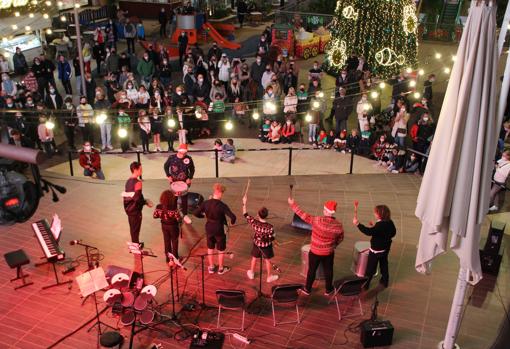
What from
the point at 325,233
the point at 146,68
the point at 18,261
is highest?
the point at 146,68

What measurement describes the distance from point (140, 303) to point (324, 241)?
272 centimetres

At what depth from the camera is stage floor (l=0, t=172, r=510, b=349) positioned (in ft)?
26.1

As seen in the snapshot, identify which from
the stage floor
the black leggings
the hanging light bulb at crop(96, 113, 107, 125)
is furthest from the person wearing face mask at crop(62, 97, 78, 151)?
the black leggings

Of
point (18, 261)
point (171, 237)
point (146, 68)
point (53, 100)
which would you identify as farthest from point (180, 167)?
point (146, 68)

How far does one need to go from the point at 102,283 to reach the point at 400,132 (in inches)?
403

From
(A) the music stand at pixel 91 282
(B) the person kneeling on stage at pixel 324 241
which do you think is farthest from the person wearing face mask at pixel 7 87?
(B) the person kneeling on stage at pixel 324 241

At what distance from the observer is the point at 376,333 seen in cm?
768

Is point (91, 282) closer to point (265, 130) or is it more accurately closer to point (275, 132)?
point (275, 132)

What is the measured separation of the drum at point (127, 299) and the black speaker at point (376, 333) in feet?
10.3

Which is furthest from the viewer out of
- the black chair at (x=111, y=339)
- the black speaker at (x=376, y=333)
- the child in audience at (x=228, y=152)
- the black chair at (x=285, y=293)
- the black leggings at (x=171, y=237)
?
the child in audience at (x=228, y=152)

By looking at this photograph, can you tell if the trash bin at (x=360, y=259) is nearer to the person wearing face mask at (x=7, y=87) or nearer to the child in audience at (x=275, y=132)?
the child in audience at (x=275, y=132)

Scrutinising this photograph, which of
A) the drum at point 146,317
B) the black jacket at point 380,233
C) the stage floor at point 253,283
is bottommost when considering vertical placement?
the stage floor at point 253,283

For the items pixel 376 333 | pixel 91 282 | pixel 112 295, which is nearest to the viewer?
pixel 91 282

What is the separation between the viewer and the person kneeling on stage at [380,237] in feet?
27.2
